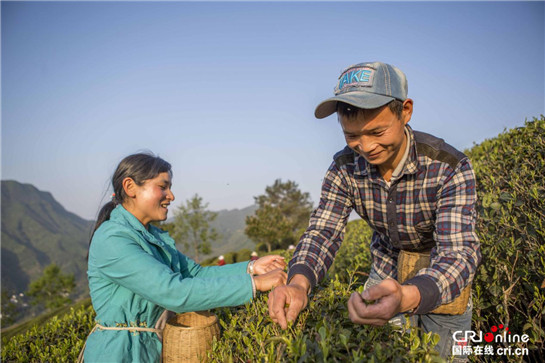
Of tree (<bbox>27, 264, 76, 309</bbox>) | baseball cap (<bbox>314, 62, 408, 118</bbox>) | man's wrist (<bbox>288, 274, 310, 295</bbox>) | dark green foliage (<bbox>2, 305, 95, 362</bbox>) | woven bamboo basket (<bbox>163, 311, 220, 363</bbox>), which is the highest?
baseball cap (<bbox>314, 62, 408, 118</bbox>)

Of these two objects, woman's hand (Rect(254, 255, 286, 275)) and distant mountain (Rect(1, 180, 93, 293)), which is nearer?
woman's hand (Rect(254, 255, 286, 275))

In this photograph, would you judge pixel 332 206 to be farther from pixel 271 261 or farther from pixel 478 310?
pixel 478 310

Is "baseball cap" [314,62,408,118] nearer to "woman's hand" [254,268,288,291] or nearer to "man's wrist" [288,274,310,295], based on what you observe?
"man's wrist" [288,274,310,295]

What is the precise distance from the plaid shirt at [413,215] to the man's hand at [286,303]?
27cm

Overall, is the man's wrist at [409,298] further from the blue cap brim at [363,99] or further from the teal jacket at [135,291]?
the teal jacket at [135,291]

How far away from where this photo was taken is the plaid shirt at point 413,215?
1870mm

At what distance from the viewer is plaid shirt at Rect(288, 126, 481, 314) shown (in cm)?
187

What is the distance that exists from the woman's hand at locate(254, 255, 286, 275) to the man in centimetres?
71

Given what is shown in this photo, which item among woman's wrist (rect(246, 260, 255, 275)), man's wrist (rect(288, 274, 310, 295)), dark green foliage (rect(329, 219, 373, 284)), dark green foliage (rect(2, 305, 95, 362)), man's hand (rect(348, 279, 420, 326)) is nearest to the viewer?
man's hand (rect(348, 279, 420, 326))

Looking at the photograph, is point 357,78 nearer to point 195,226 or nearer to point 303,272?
point 303,272

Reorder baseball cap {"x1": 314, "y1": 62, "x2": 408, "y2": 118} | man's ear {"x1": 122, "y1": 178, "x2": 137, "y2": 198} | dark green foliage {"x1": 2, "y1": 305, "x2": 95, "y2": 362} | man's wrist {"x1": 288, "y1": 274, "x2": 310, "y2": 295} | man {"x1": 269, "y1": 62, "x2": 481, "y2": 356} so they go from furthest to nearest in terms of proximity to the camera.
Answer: dark green foliage {"x1": 2, "y1": 305, "x2": 95, "y2": 362}
man's ear {"x1": 122, "y1": 178, "x2": 137, "y2": 198}
man's wrist {"x1": 288, "y1": 274, "x2": 310, "y2": 295}
baseball cap {"x1": 314, "y1": 62, "x2": 408, "y2": 118}
man {"x1": 269, "y1": 62, "x2": 481, "y2": 356}

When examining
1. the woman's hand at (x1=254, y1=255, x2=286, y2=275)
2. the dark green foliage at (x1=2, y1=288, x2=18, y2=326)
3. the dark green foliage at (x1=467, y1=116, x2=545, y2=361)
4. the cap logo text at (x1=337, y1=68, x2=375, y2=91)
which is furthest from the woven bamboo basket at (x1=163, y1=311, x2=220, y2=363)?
the dark green foliage at (x1=2, y1=288, x2=18, y2=326)

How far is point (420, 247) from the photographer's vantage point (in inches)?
97.9

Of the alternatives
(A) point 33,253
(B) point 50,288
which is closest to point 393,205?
(B) point 50,288
